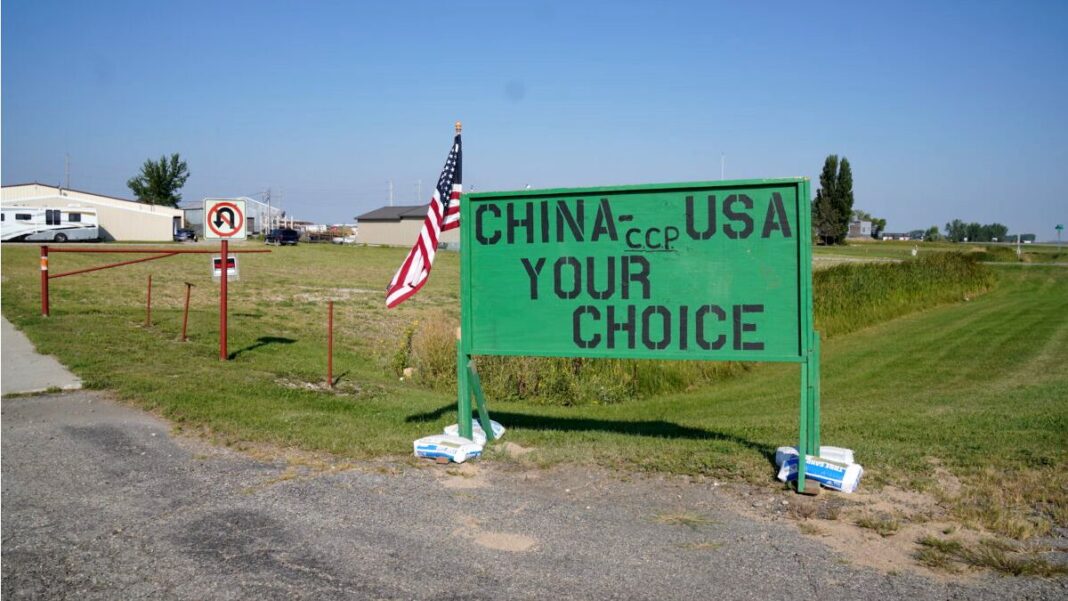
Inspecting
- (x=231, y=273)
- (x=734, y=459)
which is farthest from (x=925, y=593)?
(x=231, y=273)

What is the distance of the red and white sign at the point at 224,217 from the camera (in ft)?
44.7

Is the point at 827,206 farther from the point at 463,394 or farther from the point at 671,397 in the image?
the point at 463,394

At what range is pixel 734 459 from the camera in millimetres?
7156

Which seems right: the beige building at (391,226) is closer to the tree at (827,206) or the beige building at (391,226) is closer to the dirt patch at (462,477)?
the tree at (827,206)

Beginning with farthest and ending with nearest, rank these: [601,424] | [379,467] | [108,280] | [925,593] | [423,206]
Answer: [423,206] → [108,280] → [601,424] → [379,467] → [925,593]

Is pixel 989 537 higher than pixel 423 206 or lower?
lower

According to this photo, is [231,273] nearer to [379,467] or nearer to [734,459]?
[379,467]

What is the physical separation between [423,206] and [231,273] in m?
80.2

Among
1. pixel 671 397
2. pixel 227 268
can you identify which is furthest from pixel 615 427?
pixel 227 268

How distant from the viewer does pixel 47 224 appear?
58.4 meters

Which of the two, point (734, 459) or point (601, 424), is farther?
point (601, 424)

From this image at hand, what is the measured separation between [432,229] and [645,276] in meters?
2.40

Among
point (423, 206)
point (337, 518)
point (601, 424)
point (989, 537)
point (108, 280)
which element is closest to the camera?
point (989, 537)

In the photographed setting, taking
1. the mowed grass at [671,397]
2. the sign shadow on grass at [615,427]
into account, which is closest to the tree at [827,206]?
the mowed grass at [671,397]
